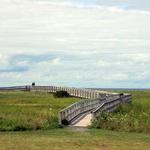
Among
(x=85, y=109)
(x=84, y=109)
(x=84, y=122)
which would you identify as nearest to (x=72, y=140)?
(x=84, y=122)

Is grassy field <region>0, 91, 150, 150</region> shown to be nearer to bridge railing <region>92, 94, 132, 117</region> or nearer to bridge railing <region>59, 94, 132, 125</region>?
bridge railing <region>59, 94, 132, 125</region>

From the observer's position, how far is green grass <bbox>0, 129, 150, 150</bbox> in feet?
85.3

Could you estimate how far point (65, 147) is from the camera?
2586cm

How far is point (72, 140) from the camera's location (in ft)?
94.2

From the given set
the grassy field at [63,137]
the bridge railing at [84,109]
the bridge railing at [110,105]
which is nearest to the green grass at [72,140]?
the grassy field at [63,137]

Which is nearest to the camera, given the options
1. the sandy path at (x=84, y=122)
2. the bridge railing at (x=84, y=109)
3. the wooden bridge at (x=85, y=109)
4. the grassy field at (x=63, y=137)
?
the grassy field at (x=63, y=137)

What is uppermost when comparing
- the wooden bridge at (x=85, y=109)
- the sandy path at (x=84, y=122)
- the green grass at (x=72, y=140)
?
the wooden bridge at (x=85, y=109)

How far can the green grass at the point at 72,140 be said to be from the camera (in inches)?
1023

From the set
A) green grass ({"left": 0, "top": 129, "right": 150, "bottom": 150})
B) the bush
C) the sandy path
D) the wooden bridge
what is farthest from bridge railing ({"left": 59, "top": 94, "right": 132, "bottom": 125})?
the bush

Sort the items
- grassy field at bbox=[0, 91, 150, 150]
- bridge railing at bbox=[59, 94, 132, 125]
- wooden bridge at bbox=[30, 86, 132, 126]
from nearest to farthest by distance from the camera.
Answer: grassy field at bbox=[0, 91, 150, 150], bridge railing at bbox=[59, 94, 132, 125], wooden bridge at bbox=[30, 86, 132, 126]

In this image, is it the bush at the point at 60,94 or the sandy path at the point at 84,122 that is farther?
the bush at the point at 60,94

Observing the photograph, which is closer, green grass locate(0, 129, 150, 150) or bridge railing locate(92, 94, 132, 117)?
green grass locate(0, 129, 150, 150)

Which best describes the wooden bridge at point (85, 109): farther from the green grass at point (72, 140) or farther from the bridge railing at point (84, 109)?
the green grass at point (72, 140)

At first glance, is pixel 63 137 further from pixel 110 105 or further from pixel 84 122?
pixel 110 105
